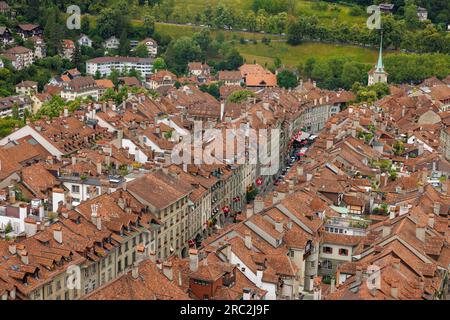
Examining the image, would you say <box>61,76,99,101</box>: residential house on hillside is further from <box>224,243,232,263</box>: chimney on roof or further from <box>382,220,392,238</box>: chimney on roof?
<box>224,243,232,263</box>: chimney on roof

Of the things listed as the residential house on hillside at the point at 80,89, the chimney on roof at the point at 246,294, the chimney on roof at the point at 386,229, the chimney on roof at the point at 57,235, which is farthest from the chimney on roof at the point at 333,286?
the residential house on hillside at the point at 80,89

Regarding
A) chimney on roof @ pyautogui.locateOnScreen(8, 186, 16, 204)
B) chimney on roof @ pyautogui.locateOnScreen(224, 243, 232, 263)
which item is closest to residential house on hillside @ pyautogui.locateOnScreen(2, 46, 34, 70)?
chimney on roof @ pyautogui.locateOnScreen(8, 186, 16, 204)

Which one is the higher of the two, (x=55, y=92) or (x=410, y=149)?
(x=410, y=149)

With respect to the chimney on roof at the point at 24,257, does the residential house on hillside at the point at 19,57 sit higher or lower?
lower

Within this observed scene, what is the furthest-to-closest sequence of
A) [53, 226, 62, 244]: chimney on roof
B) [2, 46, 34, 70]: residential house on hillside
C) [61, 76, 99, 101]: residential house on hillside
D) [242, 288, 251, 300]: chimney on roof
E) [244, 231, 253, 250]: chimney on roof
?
[2, 46, 34, 70]: residential house on hillside, [61, 76, 99, 101]: residential house on hillside, [53, 226, 62, 244]: chimney on roof, [244, 231, 253, 250]: chimney on roof, [242, 288, 251, 300]: chimney on roof

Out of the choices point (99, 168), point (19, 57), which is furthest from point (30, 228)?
point (19, 57)

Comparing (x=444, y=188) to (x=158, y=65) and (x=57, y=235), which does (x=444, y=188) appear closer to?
(x=57, y=235)

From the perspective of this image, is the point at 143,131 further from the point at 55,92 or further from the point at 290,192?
the point at 55,92

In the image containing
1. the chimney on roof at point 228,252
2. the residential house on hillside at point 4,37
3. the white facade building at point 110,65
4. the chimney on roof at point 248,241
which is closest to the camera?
the chimney on roof at point 228,252

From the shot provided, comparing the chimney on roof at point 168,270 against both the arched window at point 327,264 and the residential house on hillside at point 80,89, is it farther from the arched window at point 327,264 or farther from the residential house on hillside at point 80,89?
the residential house on hillside at point 80,89

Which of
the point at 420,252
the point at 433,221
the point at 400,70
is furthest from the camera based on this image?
the point at 400,70

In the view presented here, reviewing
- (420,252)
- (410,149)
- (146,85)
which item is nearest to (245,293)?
(420,252)
